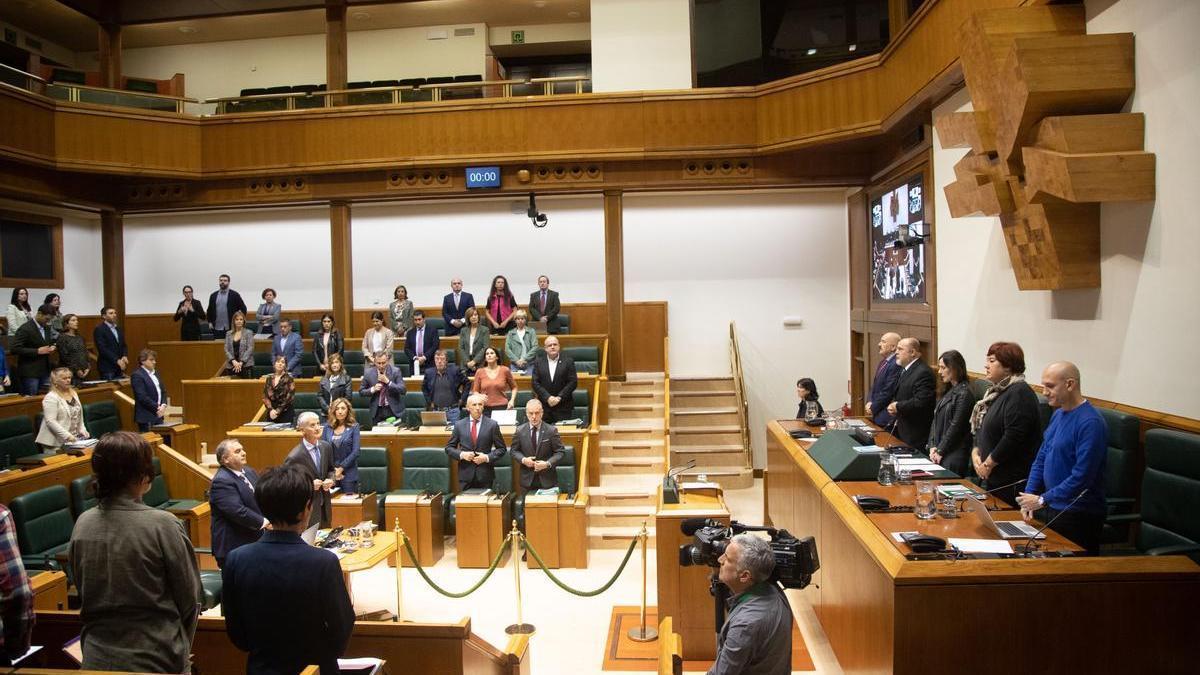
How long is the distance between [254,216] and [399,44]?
13.6ft

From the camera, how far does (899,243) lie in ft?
24.8

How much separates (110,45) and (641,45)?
24.5 feet

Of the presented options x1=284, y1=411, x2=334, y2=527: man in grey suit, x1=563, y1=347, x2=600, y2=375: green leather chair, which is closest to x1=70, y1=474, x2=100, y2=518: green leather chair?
x1=284, y1=411, x2=334, y2=527: man in grey suit

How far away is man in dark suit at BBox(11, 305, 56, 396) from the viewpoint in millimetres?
8430

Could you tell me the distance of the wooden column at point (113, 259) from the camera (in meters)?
11.1

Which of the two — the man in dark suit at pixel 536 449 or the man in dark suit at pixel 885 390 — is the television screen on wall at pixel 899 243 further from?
the man in dark suit at pixel 536 449

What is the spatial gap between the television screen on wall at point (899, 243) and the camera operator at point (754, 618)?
5.52 m

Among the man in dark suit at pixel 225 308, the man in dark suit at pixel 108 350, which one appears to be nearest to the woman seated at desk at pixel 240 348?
the man in dark suit at pixel 225 308

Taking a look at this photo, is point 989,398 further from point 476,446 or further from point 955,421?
point 476,446

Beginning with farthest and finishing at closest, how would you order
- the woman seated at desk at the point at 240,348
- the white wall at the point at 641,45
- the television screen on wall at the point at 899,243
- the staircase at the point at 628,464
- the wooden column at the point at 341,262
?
the wooden column at the point at 341,262 < the white wall at the point at 641,45 < the woman seated at desk at the point at 240,348 < the television screen on wall at the point at 899,243 < the staircase at the point at 628,464

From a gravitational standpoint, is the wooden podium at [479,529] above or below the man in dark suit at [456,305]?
below

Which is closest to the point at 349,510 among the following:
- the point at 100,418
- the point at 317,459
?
the point at 317,459

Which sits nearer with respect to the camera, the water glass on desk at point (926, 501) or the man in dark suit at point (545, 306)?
the water glass on desk at point (926, 501)

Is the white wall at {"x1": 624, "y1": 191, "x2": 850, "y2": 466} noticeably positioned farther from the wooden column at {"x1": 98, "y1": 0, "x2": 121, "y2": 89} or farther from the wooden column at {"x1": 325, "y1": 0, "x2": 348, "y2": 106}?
the wooden column at {"x1": 98, "y1": 0, "x2": 121, "y2": 89}
